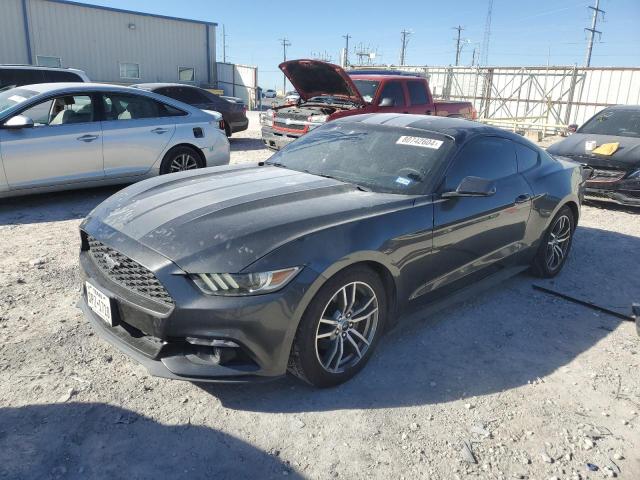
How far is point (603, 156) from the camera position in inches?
305

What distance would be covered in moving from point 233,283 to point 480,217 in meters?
2.10

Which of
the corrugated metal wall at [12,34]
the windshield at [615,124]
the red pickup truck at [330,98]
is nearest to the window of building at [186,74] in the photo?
the corrugated metal wall at [12,34]

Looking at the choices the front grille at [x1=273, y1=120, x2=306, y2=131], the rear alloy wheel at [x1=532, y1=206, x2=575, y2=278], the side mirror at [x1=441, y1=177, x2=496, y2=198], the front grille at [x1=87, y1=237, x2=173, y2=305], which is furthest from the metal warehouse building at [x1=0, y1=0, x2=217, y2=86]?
the side mirror at [x1=441, y1=177, x2=496, y2=198]

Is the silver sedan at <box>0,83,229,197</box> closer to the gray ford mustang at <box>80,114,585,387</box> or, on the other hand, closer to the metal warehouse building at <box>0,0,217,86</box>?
the gray ford mustang at <box>80,114,585,387</box>

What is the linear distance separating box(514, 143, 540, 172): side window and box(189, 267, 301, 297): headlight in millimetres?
2833

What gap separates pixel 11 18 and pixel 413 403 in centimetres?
2471

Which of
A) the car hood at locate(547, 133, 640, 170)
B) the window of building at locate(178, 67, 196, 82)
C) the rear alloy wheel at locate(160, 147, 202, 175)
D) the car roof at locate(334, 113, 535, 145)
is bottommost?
the rear alloy wheel at locate(160, 147, 202, 175)

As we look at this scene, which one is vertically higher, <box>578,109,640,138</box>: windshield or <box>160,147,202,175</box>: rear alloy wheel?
<box>578,109,640,138</box>: windshield

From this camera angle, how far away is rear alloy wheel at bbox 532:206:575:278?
4836 mm

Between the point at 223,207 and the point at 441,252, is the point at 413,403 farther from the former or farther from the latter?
the point at 223,207

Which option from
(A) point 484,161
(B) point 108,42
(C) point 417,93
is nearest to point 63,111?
(A) point 484,161

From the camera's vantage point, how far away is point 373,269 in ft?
10.2

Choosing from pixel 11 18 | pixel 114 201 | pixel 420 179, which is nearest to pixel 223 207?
pixel 114 201

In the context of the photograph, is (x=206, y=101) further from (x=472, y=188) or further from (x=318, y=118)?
(x=472, y=188)
